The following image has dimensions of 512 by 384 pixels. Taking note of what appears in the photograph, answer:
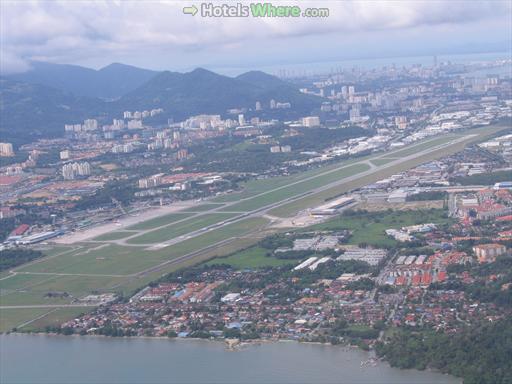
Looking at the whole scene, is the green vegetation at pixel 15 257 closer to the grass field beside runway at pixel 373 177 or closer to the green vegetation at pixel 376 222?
the grass field beside runway at pixel 373 177

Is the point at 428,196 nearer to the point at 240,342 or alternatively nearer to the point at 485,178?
the point at 485,178

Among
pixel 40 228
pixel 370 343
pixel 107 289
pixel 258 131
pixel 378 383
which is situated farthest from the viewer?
pixel 258 131

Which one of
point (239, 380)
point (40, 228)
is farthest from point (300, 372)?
point (40, 228)

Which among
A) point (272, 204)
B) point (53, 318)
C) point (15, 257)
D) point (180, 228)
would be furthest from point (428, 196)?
point (53, 318)

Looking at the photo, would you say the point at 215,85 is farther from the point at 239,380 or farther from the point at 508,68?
the point at 239,380

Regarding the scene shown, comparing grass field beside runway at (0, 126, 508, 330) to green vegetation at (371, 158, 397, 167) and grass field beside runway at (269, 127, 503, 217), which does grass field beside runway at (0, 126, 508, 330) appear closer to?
grass field beside runway at (269, 127, 503, 217)
